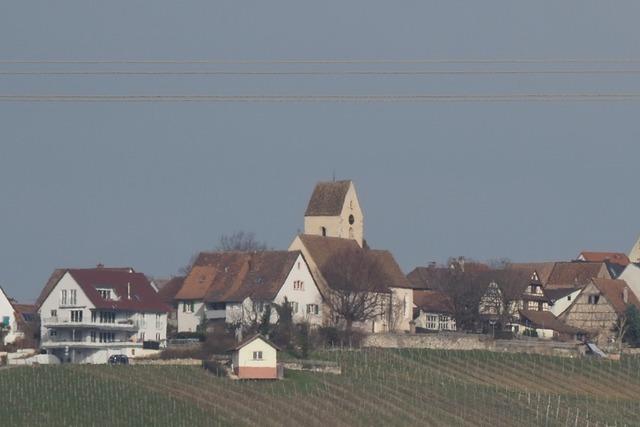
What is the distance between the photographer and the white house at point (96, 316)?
108250 millimetres

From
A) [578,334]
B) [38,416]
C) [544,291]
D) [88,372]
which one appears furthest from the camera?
[544,291]

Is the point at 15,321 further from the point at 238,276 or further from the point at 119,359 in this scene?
the point at 119,359

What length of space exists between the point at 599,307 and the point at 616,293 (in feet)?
6.82

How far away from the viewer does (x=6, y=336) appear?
112562mm

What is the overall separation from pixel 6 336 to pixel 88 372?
27670 mm

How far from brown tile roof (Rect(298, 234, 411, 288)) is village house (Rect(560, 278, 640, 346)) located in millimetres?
12461

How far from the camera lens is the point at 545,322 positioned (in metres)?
130

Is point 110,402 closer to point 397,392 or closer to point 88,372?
point 88,372

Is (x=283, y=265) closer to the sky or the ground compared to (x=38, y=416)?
closer to the sky

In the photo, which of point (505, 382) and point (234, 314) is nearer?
point (505, 382)

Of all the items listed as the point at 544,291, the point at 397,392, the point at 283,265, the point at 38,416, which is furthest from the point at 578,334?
the point at 38,416

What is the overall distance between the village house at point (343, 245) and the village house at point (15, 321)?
16893 millimetres

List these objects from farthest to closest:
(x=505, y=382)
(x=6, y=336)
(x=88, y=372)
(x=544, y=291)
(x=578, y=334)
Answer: (x=544, y=291) → (x=578, y=334) → (x=6, y=336) → (x=505, y=382) → (x=88, y=372)

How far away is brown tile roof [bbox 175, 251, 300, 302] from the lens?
115750 millimetres
